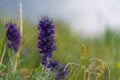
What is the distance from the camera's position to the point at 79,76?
3.67 m

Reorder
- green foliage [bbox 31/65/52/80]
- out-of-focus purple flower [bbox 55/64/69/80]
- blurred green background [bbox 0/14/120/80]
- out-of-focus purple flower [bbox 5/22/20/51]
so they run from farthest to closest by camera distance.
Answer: blurred green background [bbox 0/14/120/80], out-of-focus purple flower [bbox 5/22/20/51], out-of-focus purple flower [bbox 55/64/69/80], green foliage [bbox 31/65/52/80]

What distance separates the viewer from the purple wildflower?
305 cm

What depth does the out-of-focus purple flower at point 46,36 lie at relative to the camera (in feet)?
10.00

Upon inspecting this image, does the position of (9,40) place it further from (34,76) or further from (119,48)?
(119,48)

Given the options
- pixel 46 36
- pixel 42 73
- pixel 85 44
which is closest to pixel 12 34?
pixel 46 36

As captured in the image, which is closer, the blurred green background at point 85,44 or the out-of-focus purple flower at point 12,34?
the out-of-focus purple flower at point 12,34

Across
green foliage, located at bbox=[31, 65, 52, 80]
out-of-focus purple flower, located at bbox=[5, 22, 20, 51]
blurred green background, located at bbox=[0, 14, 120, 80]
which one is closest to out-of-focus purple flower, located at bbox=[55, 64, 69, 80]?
green foliage, located at bbox=[31, 65, 52, 80]

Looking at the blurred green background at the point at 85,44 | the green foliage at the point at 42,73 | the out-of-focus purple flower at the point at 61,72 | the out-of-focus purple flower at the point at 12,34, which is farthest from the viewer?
the blurred green background at the point at 85,44

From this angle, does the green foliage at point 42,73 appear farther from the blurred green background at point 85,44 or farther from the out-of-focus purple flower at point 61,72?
the blurred green background at point 85,44

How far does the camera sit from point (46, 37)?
120 inches

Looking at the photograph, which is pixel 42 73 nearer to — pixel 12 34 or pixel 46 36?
pixel 46 36

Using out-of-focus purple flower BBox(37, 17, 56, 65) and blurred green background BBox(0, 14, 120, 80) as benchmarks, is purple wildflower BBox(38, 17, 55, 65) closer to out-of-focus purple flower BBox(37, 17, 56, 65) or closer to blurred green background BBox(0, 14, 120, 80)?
out-of-focus purple flower BBox(37, 17, 56, 65)

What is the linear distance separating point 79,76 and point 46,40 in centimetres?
73

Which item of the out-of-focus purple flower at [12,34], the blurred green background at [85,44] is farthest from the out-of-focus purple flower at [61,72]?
the blurred green background at [85,44]
